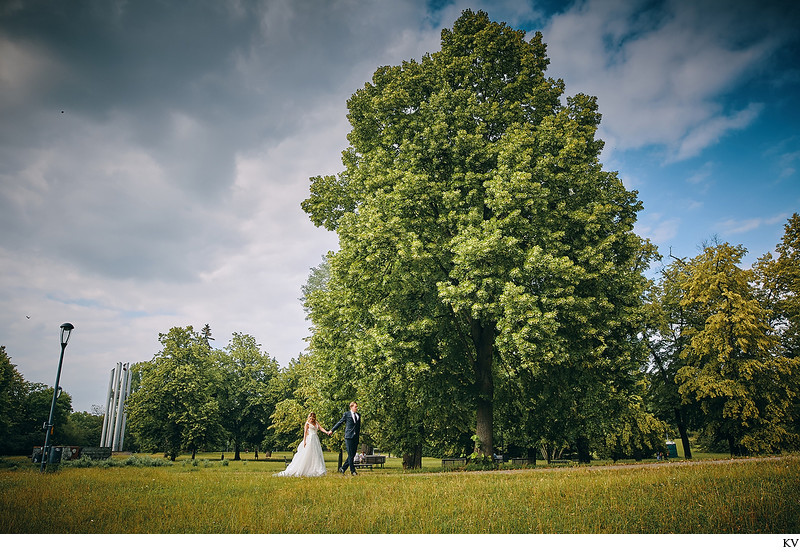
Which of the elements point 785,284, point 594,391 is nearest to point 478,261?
point 594,391

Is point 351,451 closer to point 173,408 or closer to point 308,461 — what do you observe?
point 308,461

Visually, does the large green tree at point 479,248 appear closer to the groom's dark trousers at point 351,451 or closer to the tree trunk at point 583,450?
the groom's dark trousers at point 351,451

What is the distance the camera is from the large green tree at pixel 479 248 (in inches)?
655

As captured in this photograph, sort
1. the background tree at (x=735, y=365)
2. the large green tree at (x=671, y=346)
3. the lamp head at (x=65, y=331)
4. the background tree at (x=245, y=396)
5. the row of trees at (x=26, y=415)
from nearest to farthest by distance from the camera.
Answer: the lamp head at (x=65, y=331) < the background tree at (x=735, y=365) < the large green tree at (x=671, y=346) < the background tree at (x=245, y=396) < the row of trees at (x=26, y=415)

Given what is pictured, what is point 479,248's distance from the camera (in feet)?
52.3

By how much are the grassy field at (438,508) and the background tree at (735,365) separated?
72.6 ft

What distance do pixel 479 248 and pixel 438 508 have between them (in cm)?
994

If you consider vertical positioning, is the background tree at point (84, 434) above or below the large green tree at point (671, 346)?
below

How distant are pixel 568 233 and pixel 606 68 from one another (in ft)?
21.8

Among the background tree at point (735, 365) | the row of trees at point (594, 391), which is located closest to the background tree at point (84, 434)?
the row of trees at point (594, 391)

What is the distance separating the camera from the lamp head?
17438 mm

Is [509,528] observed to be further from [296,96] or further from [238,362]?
[238,362]

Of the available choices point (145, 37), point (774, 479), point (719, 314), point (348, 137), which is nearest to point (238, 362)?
point (348, 137)

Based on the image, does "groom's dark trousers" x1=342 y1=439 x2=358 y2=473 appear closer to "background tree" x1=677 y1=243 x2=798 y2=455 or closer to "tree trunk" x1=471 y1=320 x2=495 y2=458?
"tree trunk" x1=471 y1=320 x2=495 y2=458
